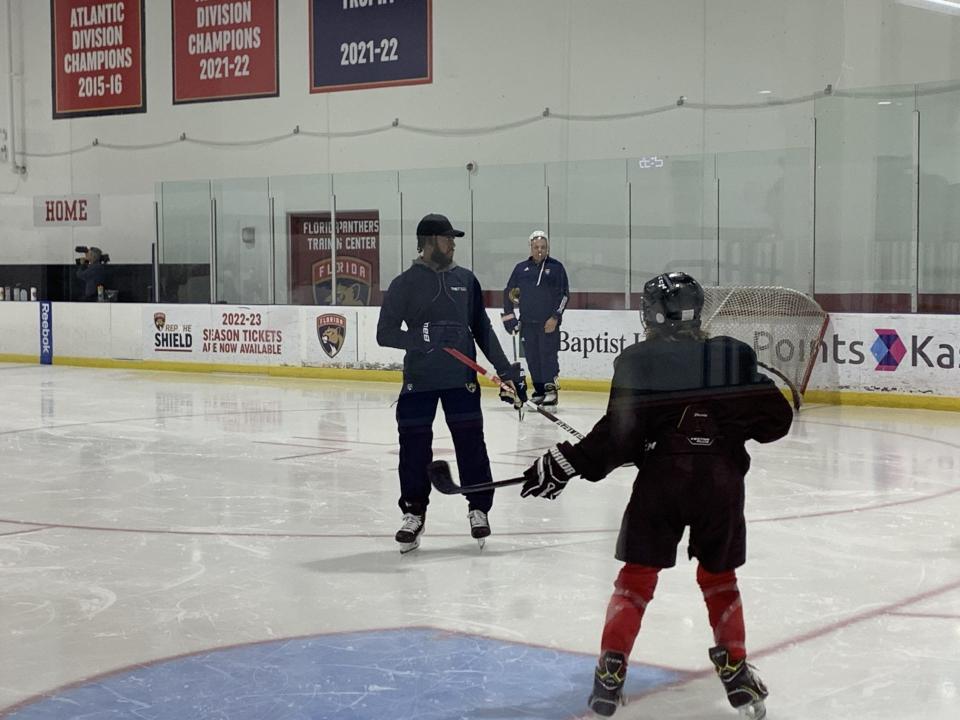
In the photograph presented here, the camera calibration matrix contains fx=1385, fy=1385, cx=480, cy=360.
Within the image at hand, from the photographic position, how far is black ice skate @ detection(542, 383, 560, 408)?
10148mm

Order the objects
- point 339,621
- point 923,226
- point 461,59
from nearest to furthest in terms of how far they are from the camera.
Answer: point 339,621, point 923,226, point 461,59

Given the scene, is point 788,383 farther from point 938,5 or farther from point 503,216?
point 503,216

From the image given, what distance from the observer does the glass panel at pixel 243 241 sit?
1428 centimetres

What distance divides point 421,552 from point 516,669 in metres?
1.61

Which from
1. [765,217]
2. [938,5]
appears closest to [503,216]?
[765,217]

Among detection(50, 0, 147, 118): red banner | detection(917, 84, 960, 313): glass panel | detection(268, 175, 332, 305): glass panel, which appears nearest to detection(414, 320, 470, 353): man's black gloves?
detection(917, 84, 960, 313): glass panel

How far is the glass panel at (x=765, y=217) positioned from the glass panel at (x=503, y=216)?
1.90 m

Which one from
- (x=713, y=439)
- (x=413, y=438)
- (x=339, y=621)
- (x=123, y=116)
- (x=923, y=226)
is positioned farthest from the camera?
(x=123, y=116)

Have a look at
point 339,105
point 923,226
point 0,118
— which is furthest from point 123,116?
point 923,226

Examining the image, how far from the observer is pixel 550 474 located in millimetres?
3080

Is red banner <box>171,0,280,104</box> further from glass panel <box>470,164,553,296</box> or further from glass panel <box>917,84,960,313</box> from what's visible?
glass panel <box>917,84,960,313</box>

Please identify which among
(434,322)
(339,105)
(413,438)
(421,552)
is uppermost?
(339,105)

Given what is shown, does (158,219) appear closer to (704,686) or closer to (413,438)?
(413,438)

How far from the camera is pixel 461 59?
1416cm
